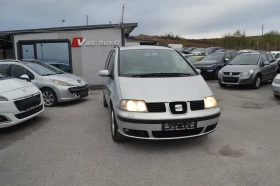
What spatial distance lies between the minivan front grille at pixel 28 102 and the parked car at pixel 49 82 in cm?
187

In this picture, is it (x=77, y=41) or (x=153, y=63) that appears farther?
(x=77, y=41)

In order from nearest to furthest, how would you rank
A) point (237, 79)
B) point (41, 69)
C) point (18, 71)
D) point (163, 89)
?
point (163, 89) → point (18, 71) → point (41, 69) → point (237, 79)

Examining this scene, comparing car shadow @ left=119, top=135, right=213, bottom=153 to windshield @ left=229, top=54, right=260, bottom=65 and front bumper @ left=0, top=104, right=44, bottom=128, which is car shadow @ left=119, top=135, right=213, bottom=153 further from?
windshield @ left=229, top=54, right=260, bottom=65

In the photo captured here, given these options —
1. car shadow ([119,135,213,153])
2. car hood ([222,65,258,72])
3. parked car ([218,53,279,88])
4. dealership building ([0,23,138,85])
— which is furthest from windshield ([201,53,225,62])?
car shadow ([119,135,213,153])

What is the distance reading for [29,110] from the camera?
5441 mm

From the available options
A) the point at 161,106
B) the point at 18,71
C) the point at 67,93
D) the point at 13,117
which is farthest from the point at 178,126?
the point at 18,71

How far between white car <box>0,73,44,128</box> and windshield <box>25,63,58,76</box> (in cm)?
217

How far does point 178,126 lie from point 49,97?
5.47 m

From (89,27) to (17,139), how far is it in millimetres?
8582

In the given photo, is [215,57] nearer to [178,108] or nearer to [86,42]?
[86,42]

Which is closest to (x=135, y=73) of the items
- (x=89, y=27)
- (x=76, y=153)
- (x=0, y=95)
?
(x=76, y=153)

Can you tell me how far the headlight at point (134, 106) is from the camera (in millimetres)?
3715

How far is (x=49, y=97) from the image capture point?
7844 mm

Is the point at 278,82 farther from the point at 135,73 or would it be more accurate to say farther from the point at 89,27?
the point at 89,27
